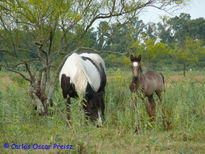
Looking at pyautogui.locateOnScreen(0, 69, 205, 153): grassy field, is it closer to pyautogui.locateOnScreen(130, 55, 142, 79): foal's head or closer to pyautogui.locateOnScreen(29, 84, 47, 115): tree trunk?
pyautogui.locateOnScreen(29, 84, 47, 115): tree trunk

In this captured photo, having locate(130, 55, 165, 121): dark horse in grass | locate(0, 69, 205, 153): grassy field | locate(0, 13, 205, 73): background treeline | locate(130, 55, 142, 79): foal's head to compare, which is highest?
locate(0, 13, 205, 73): background treeline

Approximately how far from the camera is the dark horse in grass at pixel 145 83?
6.21 metres

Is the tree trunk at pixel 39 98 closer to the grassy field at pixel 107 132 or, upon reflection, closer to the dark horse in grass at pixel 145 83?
the grassy field at pixel 107 132

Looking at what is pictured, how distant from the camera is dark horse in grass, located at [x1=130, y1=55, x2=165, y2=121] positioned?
6.21 m

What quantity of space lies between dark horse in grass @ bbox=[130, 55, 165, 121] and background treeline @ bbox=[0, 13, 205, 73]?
3.20 feet

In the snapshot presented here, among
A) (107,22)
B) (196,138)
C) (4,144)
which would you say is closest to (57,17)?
(107,22)

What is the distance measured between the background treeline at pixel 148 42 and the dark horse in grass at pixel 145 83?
0.97 meters

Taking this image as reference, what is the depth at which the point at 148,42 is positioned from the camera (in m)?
8.73

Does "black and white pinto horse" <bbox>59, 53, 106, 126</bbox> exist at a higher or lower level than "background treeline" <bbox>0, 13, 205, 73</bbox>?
lower

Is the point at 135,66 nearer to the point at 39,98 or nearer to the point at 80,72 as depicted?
the point at 80,72

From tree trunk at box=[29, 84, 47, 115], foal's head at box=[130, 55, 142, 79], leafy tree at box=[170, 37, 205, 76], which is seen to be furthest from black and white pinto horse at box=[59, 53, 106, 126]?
leafy tree at box=[170, 37, 205, 76]

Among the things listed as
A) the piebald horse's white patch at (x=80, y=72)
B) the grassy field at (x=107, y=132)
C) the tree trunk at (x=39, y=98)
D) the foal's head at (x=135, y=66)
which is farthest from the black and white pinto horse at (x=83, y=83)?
the tree trunk at (x=39, y=98)

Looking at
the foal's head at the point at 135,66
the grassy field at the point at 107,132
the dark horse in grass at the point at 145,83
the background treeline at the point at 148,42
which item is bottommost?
the grassy field at the point at 107,132

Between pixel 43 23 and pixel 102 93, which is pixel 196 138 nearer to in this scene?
pixel 102 93
